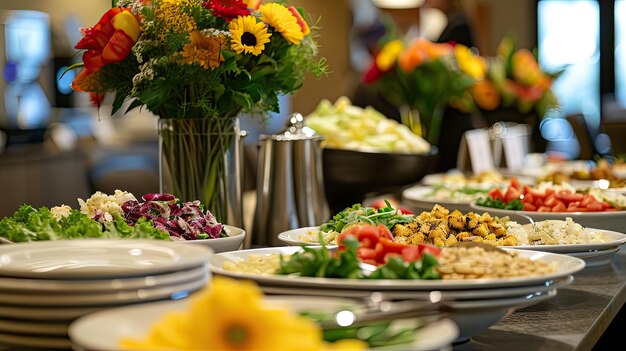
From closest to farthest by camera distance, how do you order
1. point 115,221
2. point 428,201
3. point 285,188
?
point 115,221 → point 285,188 → point 428,201

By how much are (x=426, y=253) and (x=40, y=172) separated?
3466 mm

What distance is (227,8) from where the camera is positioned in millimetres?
1541

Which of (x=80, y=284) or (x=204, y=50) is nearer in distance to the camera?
(x=80, y=284)

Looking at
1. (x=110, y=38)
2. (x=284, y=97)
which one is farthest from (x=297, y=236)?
(x=284, y=97)

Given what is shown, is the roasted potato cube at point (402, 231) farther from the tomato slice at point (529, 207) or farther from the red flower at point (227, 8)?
the tomato slice at point (529, 207)

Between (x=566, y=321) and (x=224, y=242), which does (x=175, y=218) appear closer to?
(x=224, y=242)

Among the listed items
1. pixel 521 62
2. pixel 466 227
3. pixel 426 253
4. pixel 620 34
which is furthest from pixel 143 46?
pixel 620 34

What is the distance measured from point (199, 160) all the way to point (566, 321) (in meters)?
0.69

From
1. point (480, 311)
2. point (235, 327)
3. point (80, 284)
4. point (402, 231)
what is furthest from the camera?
point (402, 231)

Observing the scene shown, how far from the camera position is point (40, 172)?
421 centimetres

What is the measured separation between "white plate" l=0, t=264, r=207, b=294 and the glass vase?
727 mm

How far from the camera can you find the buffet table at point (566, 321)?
41.0 inches

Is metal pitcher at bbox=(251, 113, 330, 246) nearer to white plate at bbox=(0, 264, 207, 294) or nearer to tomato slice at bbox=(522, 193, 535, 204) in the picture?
tomato slice at bbox=(522, 193, 535, 204)

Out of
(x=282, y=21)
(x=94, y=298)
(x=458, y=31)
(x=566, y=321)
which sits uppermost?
(x=458, y=31)
